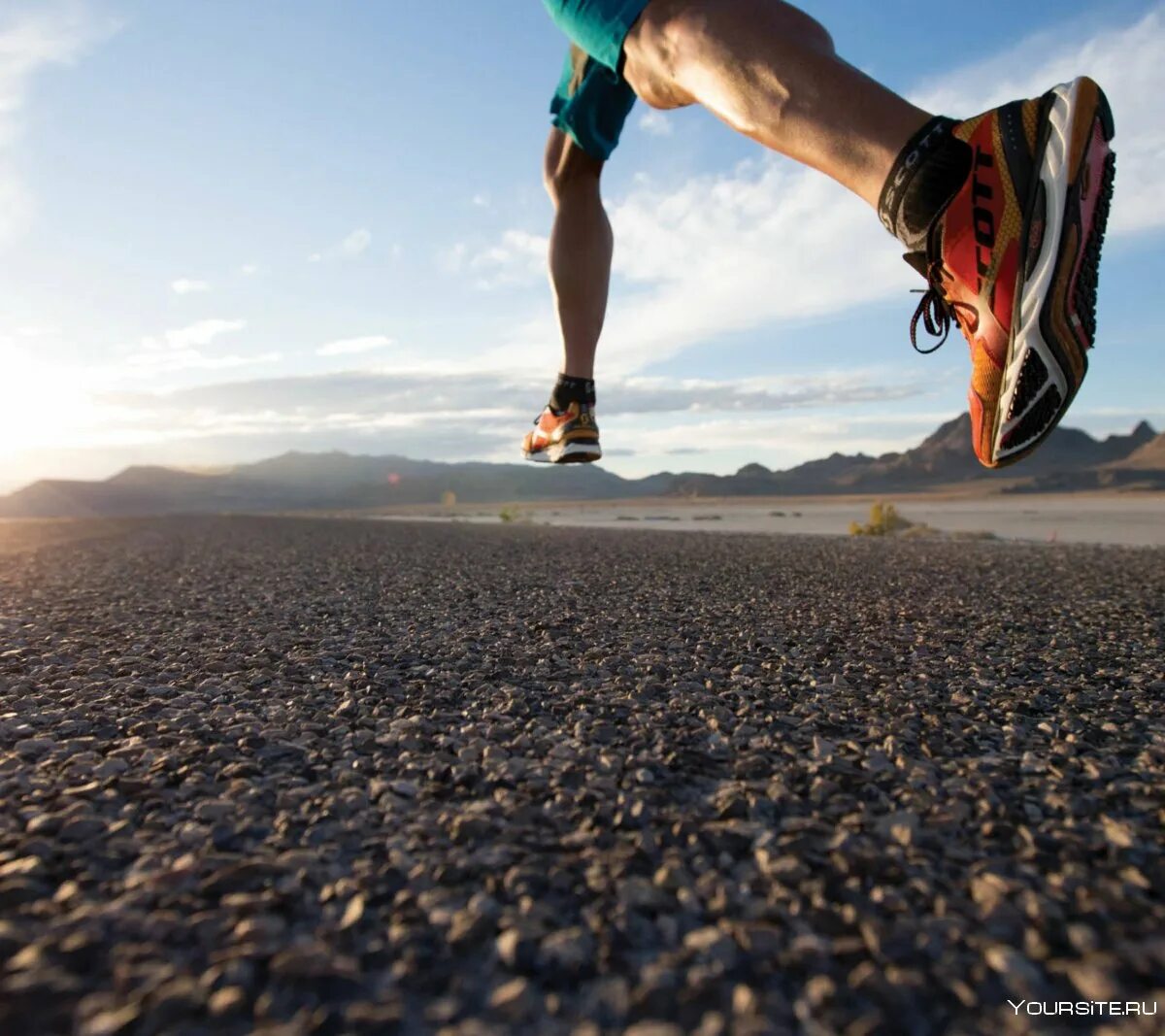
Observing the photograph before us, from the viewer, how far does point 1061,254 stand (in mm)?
1233

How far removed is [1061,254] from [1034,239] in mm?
45

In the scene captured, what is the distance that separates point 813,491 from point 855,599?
73.0 meters

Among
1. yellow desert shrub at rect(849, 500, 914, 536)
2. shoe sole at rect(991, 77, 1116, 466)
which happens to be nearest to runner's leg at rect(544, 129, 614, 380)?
shoe sole at rect(991, 77, 1116, 466)

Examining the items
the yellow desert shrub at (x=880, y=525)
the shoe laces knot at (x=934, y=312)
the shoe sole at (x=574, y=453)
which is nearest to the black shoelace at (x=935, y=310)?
the shoe laces knot at (x=934, y=312)

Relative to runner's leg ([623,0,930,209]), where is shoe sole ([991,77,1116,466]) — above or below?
below

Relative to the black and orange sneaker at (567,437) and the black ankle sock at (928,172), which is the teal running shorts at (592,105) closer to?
the black ankle sock at (928,172)

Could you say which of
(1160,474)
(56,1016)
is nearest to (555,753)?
(56,1016)

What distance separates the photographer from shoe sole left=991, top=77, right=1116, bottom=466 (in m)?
1.21

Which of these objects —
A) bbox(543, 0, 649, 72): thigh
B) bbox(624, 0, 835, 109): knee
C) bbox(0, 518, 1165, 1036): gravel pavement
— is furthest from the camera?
bbox(543, 0, 649, 72): thigh

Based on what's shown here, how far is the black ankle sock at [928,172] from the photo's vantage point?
1.25m

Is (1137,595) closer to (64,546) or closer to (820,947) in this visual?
(820,947)

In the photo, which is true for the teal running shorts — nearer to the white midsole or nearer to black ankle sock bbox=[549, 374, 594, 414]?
black ankle sock bbox=[549, 374, 594, 414]

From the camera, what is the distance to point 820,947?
0.58 metres

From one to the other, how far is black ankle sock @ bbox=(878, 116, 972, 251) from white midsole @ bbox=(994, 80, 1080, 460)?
116 mm
